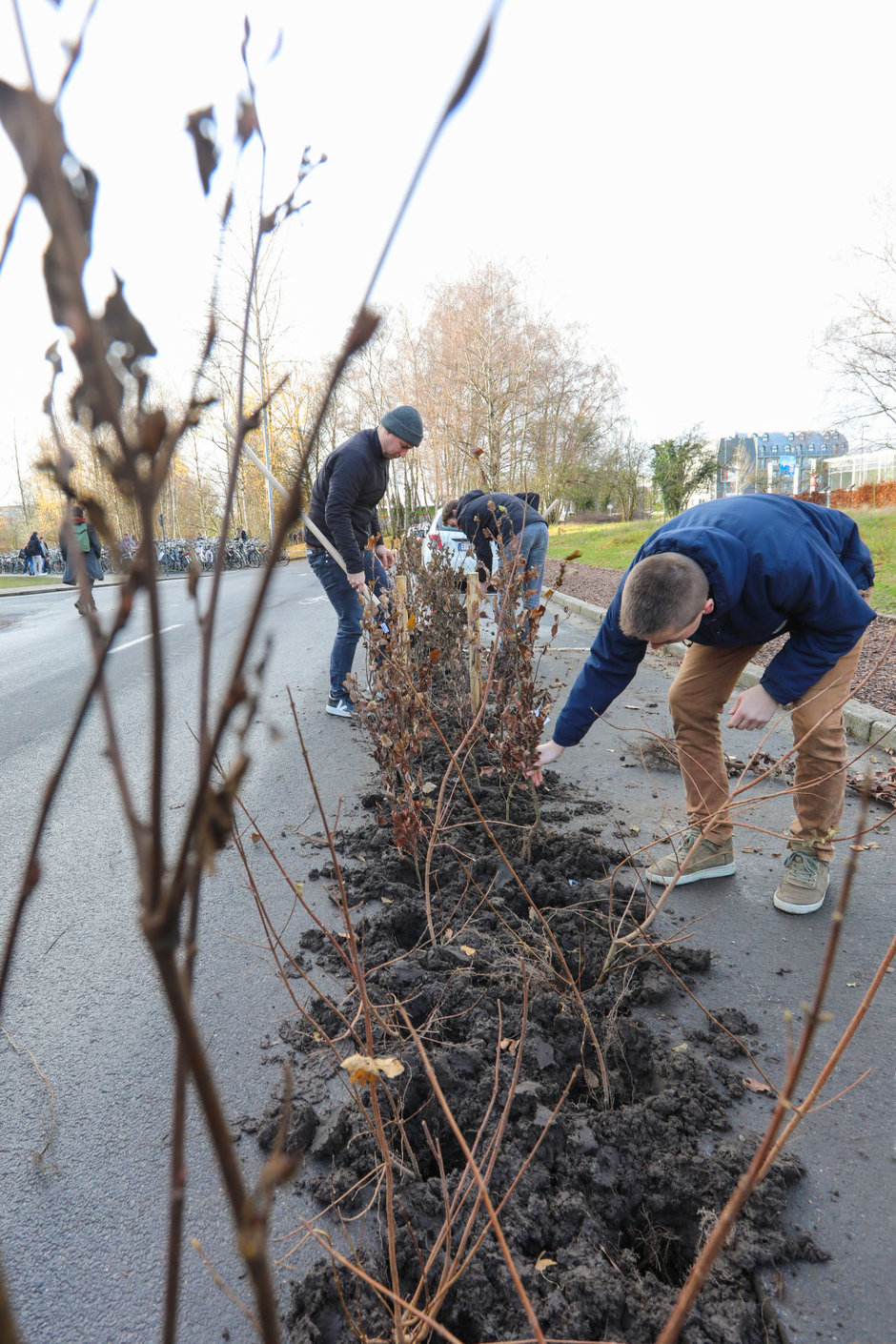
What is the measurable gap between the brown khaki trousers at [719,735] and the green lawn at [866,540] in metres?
5.91

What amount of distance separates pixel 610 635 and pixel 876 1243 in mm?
1891

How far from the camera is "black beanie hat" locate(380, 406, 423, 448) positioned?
16.4ft

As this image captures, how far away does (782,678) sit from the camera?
9.33ft

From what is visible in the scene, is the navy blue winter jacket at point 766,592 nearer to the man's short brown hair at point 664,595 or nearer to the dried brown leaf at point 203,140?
the man's short brown hair at point 664,595

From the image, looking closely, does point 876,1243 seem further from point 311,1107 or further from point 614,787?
point 614,787

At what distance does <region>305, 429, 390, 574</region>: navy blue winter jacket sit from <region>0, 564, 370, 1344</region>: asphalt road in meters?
1.36

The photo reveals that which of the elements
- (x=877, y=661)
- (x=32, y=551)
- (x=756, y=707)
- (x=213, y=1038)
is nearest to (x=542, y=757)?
(x=756, y=707)

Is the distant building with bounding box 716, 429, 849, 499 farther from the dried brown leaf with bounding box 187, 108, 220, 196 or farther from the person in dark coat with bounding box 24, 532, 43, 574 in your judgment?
the person in dark coat with bounding box 24, 532, 43, 574

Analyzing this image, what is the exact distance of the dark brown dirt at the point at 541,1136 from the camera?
1.42m

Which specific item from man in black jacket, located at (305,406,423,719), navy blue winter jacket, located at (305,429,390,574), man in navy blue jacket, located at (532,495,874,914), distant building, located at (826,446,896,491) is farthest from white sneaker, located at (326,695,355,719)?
distant building, located at (826,446,896,491)

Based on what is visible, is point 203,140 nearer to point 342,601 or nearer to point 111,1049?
point 111,1049

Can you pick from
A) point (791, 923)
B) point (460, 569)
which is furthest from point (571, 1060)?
point (460, 569)

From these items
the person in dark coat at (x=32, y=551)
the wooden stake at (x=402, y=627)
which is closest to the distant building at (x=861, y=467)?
the person in dark coat at (x=32, y=551)

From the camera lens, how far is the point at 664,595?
253cm
